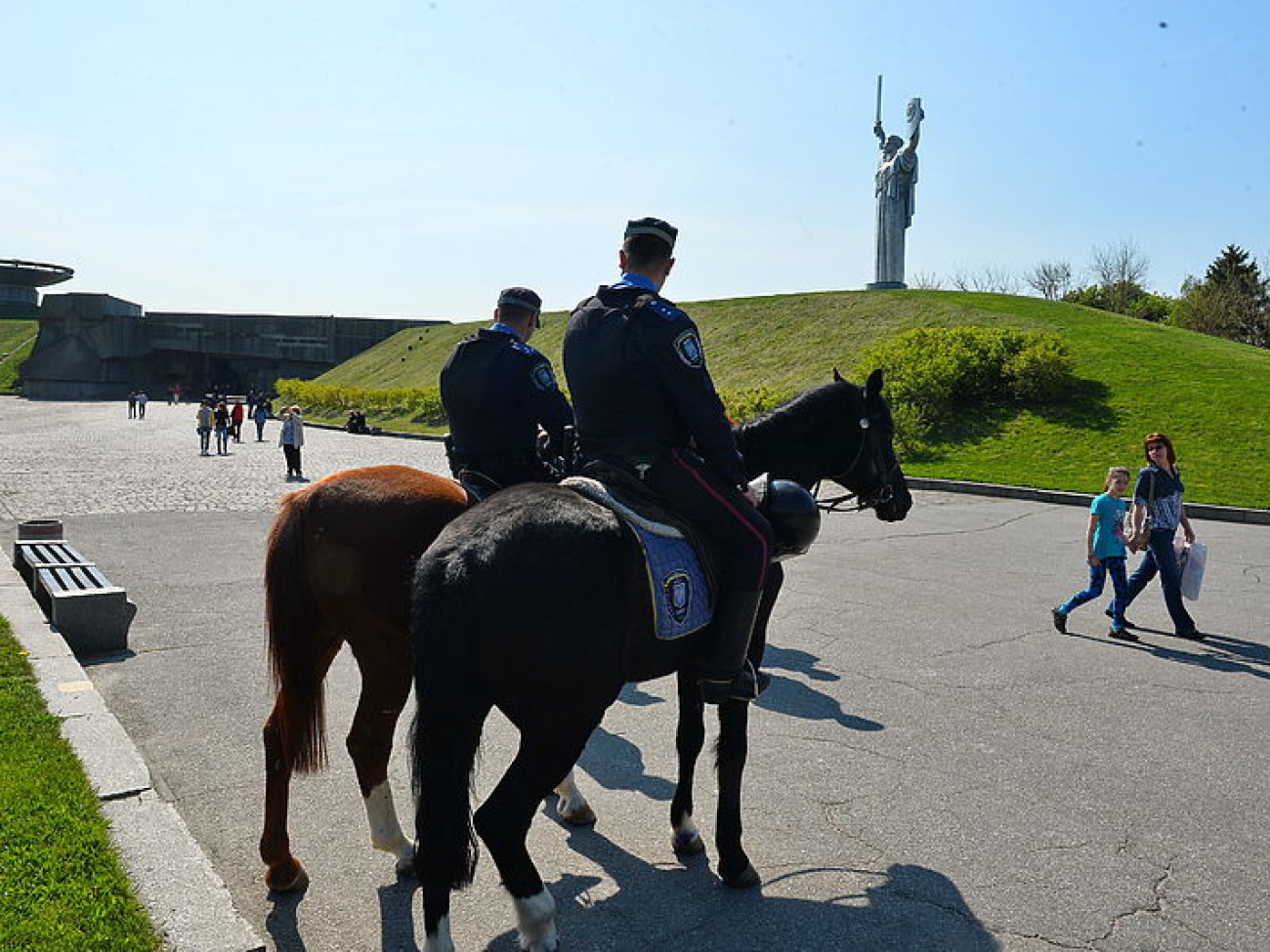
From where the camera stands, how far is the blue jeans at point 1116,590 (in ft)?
30.0

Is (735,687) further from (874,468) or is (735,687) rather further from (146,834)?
(146,834)

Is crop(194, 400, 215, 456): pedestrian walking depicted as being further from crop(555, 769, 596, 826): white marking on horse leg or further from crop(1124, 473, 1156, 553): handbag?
crop(555, 769, 596, 826): white marking on horse leg

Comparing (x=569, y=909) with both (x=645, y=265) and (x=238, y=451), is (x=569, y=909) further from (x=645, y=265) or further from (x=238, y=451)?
(x=238, y=451)

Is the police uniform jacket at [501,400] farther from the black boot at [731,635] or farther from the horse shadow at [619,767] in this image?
the horse shadow at [619,767]

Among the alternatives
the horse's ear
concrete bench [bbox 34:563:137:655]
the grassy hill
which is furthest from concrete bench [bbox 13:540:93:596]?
the grassy hill

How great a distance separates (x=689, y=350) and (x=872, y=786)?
2.84m

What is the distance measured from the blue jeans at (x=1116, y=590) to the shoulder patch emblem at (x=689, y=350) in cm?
671

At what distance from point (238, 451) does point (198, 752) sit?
89.4 feet

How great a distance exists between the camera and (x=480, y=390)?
4.68 m

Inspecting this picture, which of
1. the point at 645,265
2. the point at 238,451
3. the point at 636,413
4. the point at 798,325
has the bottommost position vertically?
the point at 238,451

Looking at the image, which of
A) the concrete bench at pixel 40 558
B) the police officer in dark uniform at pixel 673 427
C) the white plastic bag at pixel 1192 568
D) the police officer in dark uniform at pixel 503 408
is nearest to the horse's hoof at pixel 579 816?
the police officer in dark uniform at pixel 673 427

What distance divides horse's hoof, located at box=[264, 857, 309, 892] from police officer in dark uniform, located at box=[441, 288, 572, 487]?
1.87 metres

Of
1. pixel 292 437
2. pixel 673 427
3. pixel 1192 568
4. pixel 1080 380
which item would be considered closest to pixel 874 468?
pixel 673 427

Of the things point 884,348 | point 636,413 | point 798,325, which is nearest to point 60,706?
point 636,413
